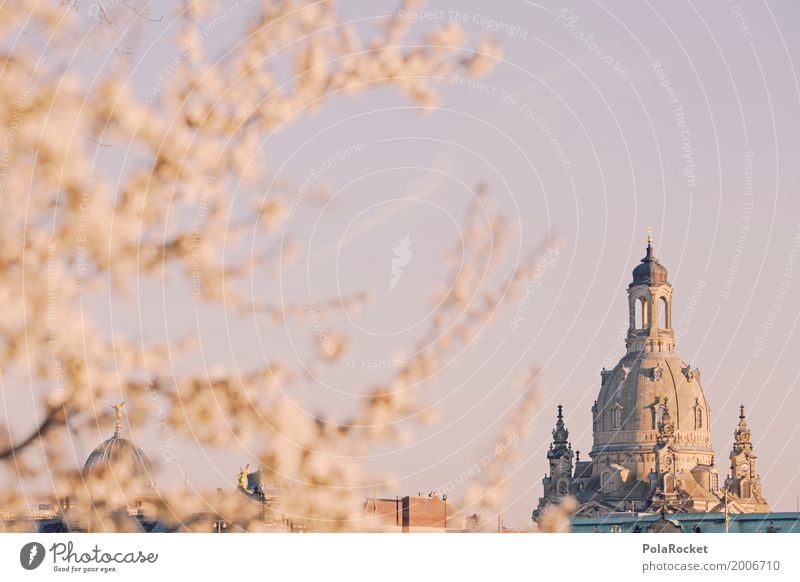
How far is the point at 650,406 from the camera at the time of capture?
11919 centimetres

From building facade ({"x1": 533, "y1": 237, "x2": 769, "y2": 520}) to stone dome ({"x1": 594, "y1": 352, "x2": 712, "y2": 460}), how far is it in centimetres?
8

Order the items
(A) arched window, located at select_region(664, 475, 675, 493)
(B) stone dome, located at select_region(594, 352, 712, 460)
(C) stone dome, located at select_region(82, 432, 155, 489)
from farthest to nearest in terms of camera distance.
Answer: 1. (B) stone dome, located at select_region(594, 352, 712, 460)
2. (A) arched window, located at select_region(664, 475, 675, 493)
3. (C) stone dome, located at select_region(82, 432, 155, 489)

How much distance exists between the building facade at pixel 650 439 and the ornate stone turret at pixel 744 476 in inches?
3.2

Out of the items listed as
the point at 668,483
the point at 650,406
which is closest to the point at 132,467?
the point at 668,483

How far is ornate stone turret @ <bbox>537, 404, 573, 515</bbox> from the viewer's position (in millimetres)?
118062

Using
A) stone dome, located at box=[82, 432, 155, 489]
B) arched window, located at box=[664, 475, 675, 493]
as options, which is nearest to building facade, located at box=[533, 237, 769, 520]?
arched window, located at box=[664, 475, 675, 493]

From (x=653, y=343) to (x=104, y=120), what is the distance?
393 ft

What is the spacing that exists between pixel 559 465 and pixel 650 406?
9026 millimetres

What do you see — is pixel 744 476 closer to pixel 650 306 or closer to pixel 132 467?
pixel 650 306

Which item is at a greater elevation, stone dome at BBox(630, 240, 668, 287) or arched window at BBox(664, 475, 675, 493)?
stone dome at BBox(630, 240, 668, 287)

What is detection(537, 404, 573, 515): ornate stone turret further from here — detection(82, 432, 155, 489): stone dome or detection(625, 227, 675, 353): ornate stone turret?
detection(82, 432, 155, 489): stone dome

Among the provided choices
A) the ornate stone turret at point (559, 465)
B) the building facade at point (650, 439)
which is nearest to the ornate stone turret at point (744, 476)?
the building facade at point (650, 439)
